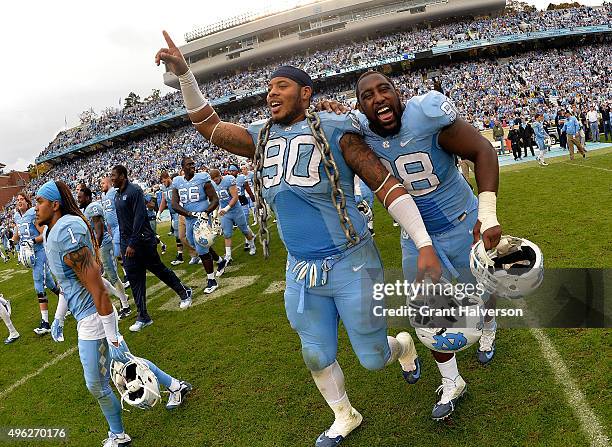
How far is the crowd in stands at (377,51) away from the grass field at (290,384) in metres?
31.6

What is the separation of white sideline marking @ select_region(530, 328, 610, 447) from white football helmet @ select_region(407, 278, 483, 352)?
703 millimetres

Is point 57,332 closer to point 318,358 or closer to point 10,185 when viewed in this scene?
point 318,358

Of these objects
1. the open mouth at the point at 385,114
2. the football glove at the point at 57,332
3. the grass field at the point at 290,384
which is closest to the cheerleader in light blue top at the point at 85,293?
the grass field at the point at 290,384

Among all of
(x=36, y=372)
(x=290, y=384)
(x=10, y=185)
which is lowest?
(x=10, y=185)

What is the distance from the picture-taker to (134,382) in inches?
124

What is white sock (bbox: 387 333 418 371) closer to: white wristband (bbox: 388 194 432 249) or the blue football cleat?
the blue football cleat

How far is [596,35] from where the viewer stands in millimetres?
41031

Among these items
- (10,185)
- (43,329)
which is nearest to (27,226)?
(43,329)

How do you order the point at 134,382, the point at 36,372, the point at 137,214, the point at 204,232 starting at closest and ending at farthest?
the point at 134,382 < the point at 36,372 < the point at 137,214 < the point at 204,232

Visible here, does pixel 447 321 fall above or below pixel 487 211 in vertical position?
below

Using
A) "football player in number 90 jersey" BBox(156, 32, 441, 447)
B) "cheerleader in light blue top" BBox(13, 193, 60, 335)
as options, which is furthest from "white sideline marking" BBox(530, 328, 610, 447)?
"cheerleader in light blue top" BBox(13, 193, 60, 335)

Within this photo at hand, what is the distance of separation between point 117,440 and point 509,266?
114 inches

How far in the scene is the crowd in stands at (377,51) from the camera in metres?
40.5

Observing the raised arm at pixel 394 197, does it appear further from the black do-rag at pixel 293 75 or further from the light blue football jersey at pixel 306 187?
the black do-rag at pixel 293 75
